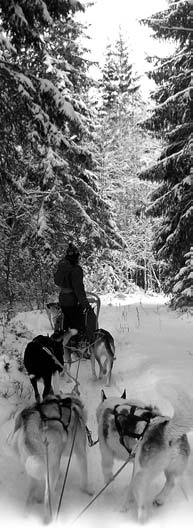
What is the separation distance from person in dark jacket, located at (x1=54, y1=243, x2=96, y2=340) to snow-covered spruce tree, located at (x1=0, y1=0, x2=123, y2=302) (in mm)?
2092

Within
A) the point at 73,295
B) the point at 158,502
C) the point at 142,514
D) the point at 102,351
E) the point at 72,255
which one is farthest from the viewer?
the point at 73,295

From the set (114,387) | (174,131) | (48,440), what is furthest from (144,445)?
(174,131)

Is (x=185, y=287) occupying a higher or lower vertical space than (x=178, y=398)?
higher

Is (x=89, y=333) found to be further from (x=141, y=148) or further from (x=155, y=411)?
(x=141, y=148)

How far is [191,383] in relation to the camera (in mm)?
5727

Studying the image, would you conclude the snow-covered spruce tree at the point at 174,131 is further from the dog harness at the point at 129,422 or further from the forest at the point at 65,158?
the dog harness at the point at 129,422

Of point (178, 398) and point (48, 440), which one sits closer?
point (48, 440)

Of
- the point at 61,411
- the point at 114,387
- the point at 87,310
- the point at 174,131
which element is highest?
the point at 174,131

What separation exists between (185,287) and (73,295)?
14.9ft

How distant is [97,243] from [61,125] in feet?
28.5

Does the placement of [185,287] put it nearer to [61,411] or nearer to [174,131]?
[174,131]

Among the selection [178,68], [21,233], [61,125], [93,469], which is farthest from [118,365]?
[178,68]

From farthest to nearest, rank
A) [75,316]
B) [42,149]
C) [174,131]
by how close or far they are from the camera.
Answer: [174,131] < [42,149] < [75,316]

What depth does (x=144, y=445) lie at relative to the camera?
10.1 feet
